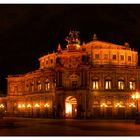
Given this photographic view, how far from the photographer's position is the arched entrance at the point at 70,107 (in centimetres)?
8131

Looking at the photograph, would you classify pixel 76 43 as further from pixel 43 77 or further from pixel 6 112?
pixel 6 112

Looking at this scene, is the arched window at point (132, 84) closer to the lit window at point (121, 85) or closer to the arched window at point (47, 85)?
the lit window at point (121, 85)

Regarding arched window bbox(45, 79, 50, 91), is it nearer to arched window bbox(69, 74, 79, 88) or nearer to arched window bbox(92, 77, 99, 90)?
arched window bbox(69, 74, 79, 88)

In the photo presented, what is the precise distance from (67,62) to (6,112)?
26560mm

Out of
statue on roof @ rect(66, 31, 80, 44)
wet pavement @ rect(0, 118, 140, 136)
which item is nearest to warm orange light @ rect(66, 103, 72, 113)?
statue on roof @ rect(66, 31, 80, 44)

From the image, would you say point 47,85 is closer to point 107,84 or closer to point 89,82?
point 89,82

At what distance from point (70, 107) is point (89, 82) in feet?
24.2

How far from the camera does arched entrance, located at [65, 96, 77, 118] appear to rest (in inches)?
3201

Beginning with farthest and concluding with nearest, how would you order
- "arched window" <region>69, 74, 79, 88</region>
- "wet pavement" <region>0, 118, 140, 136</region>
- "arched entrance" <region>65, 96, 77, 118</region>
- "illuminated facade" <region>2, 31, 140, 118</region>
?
"arched entrance" <region>65, 96, 77, 118</region> < "arched window" <region>69, 74, 79, 88</region> < "illuminated facade" <region>2, 31, 140, 118</region> < "wet pavement" <region>0, 118, 140, 136</region>

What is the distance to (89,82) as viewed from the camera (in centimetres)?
7944

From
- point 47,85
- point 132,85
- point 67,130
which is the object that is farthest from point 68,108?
point 67,130

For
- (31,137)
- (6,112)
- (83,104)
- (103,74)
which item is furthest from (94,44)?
(31,137)

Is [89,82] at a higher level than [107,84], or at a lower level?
higher

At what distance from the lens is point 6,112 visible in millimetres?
101500
